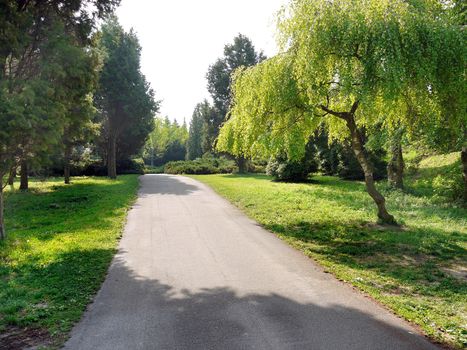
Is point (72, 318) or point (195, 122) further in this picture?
point (195, 122)

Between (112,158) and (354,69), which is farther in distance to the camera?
(112,158)

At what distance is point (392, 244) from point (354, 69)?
4.71m

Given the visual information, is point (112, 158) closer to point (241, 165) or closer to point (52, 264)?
point (241, 165)

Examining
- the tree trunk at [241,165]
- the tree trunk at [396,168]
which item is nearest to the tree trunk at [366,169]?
the tree trunk at [396,168]

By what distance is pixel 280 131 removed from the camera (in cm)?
1162

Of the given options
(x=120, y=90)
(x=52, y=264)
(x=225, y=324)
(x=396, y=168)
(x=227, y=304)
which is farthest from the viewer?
(x=120, y=90)

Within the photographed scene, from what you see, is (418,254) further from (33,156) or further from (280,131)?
(33,156)

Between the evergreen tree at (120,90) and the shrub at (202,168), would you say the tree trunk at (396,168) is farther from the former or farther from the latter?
the shrub at (202,168)

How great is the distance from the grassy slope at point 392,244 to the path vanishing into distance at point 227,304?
50 centimetres

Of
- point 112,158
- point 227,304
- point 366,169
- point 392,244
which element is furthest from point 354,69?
point 112,158

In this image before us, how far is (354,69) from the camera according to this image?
9750 millimetres

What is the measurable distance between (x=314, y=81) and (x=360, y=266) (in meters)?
4.91

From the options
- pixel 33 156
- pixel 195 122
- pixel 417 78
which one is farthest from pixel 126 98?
pixel 195 122

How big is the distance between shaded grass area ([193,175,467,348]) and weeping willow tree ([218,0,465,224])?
243 centimetres
